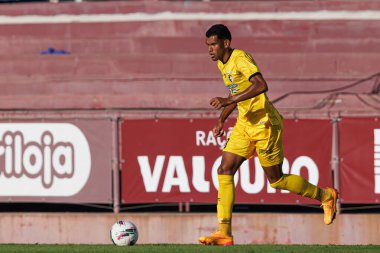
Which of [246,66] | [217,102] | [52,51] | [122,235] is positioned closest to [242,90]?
[246,66]

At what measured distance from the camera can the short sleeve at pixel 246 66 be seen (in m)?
8.62

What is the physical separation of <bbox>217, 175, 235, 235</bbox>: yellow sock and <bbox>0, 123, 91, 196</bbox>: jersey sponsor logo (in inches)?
183

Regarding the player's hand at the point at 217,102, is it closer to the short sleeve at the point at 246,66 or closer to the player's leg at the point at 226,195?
the short sleeve at the point at 246,66

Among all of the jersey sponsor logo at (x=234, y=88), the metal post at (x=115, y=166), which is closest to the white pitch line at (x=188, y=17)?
the metal post at (x=115, y=166)

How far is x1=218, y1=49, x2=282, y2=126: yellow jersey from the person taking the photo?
8.79m

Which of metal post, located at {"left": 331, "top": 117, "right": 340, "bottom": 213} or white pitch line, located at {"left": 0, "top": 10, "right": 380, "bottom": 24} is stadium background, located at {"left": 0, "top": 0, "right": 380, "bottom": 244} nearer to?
metal post, located at {"left": 331, "top": 117, "right": 340, "bottom": 213}

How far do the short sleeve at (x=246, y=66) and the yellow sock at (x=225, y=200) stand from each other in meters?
0.94

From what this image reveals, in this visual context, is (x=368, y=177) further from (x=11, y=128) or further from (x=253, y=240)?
(x=11, y=128)

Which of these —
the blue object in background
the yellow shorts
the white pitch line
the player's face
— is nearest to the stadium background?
the blue object in background

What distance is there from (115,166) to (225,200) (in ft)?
14.8

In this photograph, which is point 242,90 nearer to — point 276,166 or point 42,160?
point 276,166

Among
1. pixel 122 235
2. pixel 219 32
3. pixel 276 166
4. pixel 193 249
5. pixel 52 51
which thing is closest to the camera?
pixel 193 249

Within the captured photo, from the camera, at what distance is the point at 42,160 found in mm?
13539

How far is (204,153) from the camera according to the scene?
43.4 ft
